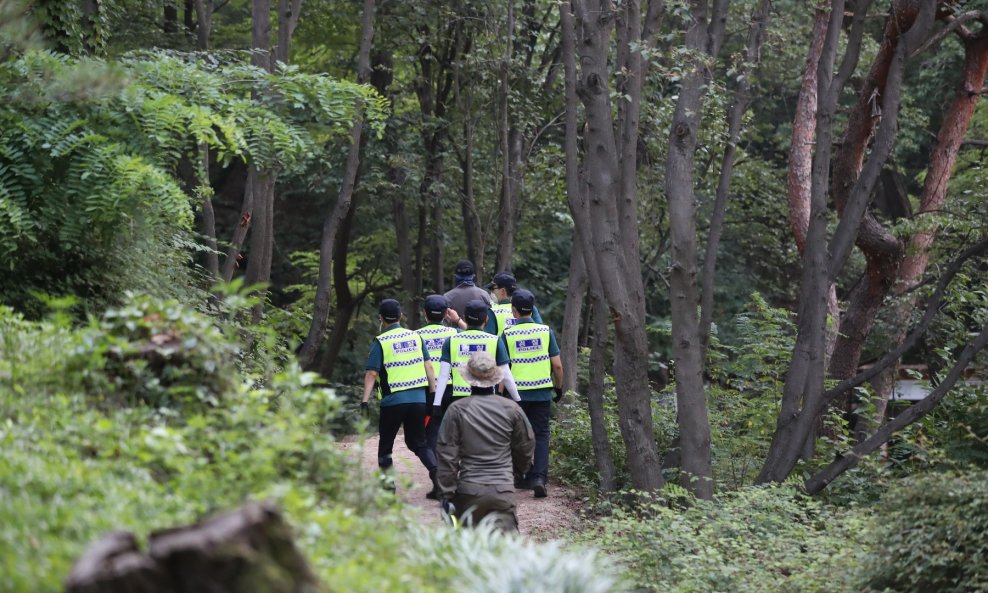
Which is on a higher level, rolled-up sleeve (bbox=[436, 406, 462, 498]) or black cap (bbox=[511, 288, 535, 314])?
black cap (bbox=[511, 288, 535, 314])

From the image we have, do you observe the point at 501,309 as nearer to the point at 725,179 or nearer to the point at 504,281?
the point at 504,281

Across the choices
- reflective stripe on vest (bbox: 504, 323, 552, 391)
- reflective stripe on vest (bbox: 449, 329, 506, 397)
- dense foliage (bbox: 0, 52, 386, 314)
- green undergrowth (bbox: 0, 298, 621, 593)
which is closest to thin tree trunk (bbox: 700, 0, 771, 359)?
reflective stripe on vest (bbox: 504, 323, 552, 391)

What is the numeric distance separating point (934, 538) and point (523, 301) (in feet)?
16.9

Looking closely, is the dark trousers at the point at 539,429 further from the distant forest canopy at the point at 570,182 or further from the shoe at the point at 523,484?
the distant forest canopy at the point at 570,182

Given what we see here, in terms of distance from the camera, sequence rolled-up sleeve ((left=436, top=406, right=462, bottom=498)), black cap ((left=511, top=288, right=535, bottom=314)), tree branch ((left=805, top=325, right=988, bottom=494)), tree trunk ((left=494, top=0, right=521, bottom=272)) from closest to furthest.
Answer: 1. rolled-up sleeve ((left=436, top=406, right=462, bottom=498))
2. tree branch ((left=805, top=325, right=988, bottom=494))
3. black cap ((left=511, top=288, right=535, bottom=314))
4. tree trunk ((left=494, top=0, right=521, bottom=272))

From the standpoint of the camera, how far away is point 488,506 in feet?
28.8

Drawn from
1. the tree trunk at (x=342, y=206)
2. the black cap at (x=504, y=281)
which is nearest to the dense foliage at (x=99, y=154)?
the black cap at (x=504, y=281)

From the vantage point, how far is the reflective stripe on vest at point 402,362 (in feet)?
37.4

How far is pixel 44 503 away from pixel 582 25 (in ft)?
28.2

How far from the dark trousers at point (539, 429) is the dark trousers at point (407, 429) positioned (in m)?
1.14

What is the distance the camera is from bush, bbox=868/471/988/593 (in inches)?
307

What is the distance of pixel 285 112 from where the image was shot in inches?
382

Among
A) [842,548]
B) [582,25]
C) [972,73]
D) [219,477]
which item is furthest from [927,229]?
[219,477]

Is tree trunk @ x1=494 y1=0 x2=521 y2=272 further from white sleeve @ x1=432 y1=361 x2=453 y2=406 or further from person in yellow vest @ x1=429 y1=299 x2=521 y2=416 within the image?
white sleeve @ x1=432 y1=361 x2=453 y2=406
